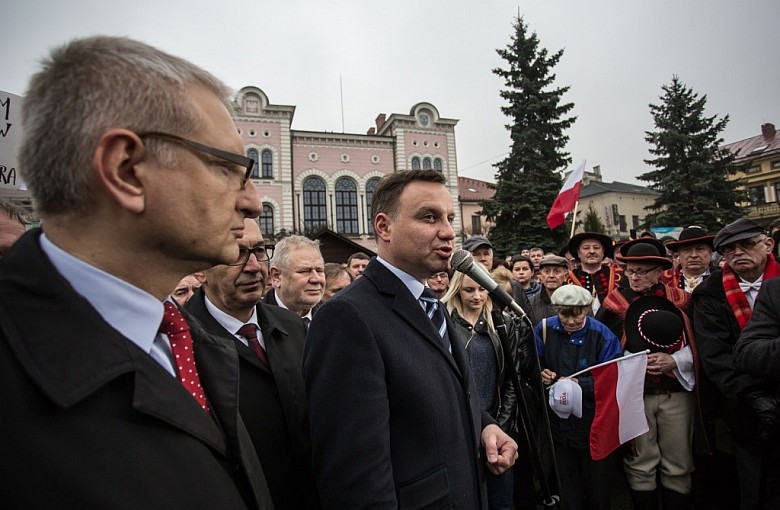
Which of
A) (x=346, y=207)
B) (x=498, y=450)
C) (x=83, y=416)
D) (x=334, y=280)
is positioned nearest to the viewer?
(x=83, y=416)

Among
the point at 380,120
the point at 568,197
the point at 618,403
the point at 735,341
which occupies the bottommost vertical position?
the point at 618,403

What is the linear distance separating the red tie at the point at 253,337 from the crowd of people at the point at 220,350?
0.07 ft

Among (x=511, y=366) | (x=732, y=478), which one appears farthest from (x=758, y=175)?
(x=511, y=366)

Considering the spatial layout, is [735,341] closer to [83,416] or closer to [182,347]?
[182,347]

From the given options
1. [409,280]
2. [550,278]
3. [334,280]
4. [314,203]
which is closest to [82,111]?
[409,280]

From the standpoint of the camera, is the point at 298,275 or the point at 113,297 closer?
the point at 113,297

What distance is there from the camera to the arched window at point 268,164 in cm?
3269

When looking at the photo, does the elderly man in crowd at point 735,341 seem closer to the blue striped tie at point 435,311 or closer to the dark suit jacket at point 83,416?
the blue striped tie at point 435,311

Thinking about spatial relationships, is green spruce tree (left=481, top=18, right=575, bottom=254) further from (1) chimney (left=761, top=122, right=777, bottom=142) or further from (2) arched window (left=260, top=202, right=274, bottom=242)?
(1) chimney (left=761, top=122, right=777, bottom=142)

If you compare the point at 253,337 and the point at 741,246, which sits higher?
the point at 741,246

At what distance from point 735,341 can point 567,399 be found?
59.6 inches

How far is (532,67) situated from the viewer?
23953 millimetres

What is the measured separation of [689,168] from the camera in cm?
2438

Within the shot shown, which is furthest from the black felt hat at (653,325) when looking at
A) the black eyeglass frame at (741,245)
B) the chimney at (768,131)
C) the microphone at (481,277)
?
the chimney at (768,131)
